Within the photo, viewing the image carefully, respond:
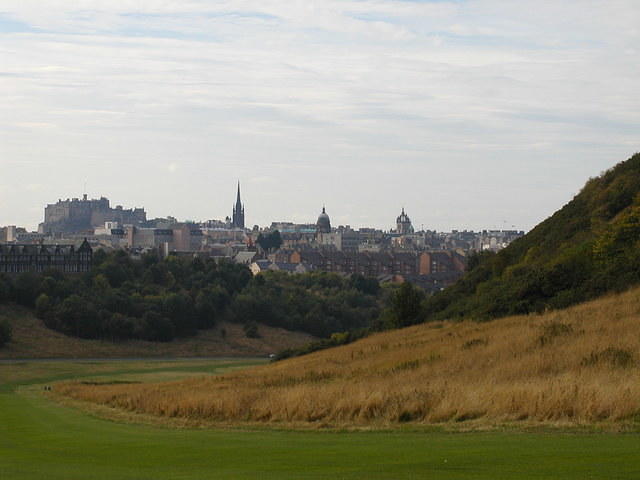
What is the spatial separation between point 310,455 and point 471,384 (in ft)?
23.9

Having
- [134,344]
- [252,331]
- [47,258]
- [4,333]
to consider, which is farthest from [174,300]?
[47,258]

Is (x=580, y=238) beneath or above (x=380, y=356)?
above

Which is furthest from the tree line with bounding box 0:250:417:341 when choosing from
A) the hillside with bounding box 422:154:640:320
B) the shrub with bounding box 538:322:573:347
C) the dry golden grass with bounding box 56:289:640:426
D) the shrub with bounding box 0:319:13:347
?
the shrub with bounding box 538:322:573:347

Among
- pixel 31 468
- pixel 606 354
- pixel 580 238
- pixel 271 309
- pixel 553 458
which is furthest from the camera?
pixel 271 309

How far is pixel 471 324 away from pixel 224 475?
28.1m

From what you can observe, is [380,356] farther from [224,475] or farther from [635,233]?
[224,475]

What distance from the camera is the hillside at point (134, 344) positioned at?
81500mm

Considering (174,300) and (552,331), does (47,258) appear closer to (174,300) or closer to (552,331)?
(174,300)

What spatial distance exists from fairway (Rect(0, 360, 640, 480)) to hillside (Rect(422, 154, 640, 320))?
2148 centimetres

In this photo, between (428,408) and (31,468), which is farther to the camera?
(428,408)

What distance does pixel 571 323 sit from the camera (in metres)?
32.8

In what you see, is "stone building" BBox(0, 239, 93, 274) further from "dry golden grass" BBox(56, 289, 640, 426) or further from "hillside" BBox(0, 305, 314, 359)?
"dry golden grass" BBox(56, 289, 640, 426)

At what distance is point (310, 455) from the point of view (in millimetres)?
16219

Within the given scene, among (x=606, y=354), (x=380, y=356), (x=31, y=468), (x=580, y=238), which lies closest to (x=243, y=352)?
(x=580, y=238)
